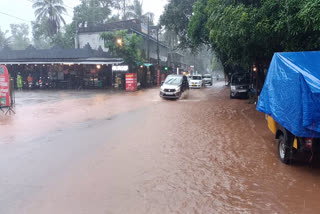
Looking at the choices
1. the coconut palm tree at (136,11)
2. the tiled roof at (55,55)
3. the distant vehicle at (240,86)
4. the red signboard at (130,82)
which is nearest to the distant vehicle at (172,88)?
the distant vehicle at (240,86)

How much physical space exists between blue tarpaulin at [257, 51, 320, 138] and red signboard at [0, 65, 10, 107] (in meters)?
12.2

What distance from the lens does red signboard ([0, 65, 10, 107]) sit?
13571 millimetres

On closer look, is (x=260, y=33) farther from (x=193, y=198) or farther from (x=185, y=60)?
Result: (x=185, y=60)

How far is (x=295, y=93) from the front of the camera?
5.48m

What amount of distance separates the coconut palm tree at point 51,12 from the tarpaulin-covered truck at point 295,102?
49917mm

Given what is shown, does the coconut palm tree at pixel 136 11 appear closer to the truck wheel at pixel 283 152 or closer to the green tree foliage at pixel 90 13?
the green tree foliage at pixel 90 13

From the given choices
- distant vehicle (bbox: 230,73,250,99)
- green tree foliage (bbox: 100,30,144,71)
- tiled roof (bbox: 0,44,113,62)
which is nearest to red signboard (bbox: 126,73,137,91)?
green tree foliage (bbox: 100,30,144,71)

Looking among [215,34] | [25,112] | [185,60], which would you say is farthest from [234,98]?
[185,60]

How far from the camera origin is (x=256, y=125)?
10.9 metres

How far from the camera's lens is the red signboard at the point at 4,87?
534 inches

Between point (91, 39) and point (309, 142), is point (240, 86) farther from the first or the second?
point (91, 39)

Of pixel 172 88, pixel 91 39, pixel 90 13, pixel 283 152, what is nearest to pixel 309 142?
pixel 283 152

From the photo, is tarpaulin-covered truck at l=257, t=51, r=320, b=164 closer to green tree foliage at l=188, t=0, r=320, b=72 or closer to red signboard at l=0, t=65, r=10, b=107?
green tree foliage at l=188, t=0, r=320, b=72

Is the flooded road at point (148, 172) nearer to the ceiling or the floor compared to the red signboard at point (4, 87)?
nearer to the floor
